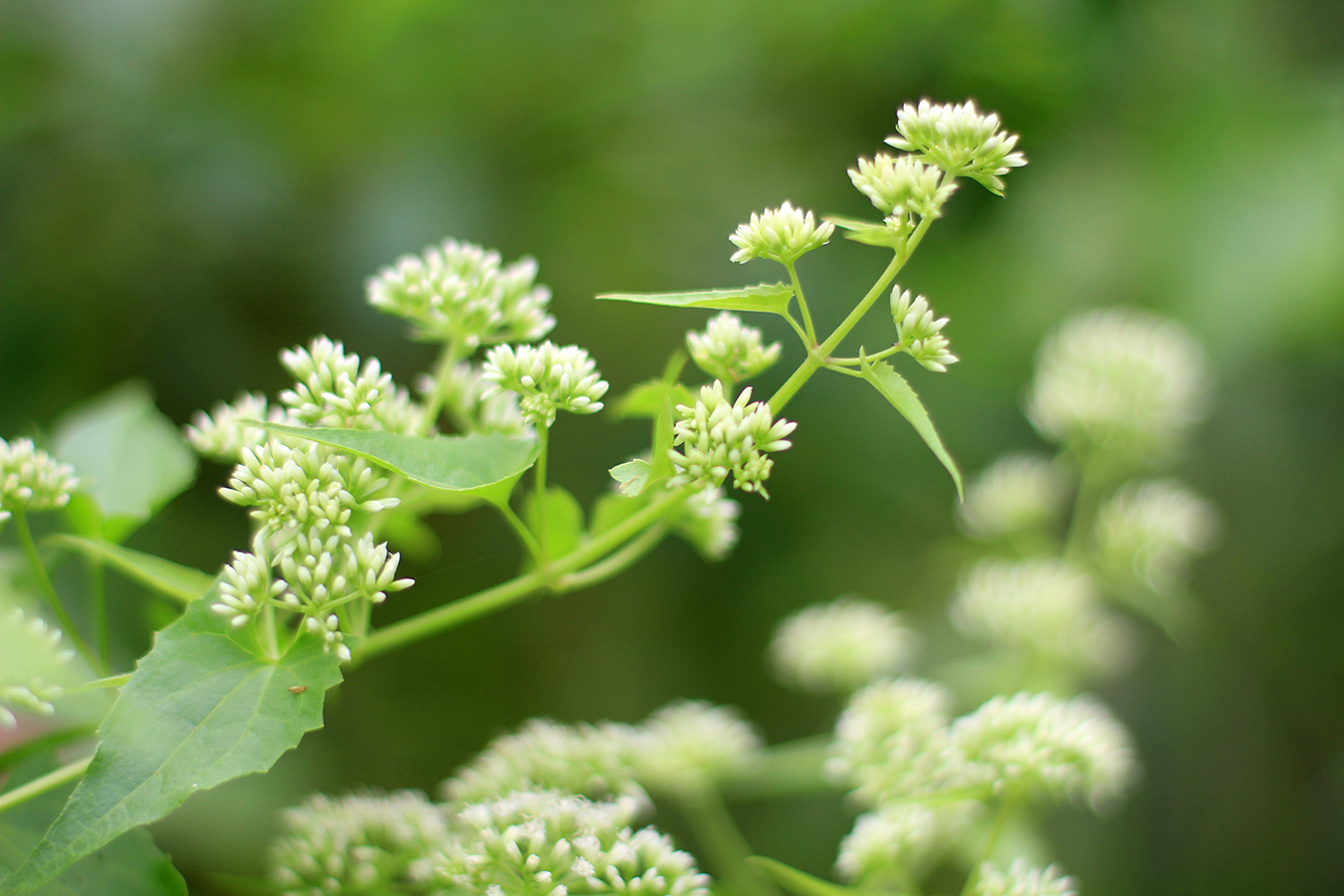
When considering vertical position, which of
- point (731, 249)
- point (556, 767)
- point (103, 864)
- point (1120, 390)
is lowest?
point (103, 864)

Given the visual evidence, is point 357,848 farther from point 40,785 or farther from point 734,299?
point 734,299

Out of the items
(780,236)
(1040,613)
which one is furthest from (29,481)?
(1040,613)

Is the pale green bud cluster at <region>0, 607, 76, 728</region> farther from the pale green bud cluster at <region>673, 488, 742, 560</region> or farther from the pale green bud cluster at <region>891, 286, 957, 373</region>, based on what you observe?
the pale green bud cluster at <region>891, 286, 957, 373</region>

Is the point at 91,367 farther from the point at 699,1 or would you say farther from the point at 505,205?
the point at 699,1

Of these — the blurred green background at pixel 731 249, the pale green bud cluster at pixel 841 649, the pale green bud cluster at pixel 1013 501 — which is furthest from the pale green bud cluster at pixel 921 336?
the blurred green background at pixel 731 249

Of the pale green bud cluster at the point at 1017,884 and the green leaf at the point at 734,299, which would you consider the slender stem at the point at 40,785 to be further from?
the pale green bud cluster at the point at 1017,884

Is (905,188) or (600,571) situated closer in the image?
(905,188)
